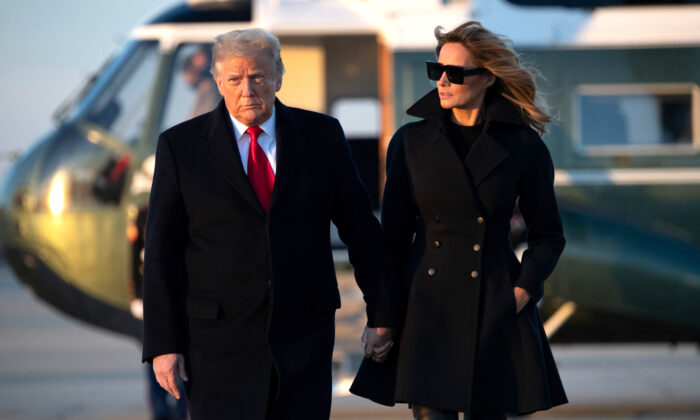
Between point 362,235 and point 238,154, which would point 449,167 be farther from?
point 238,154

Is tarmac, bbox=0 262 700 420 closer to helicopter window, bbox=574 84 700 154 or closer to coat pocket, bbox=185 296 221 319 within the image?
helicopter window, bbox=574 84 700 154

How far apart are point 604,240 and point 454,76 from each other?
125 inches

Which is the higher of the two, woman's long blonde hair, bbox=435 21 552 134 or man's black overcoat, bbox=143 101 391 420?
woman's long blonde hair, bbox=435 21 552 134

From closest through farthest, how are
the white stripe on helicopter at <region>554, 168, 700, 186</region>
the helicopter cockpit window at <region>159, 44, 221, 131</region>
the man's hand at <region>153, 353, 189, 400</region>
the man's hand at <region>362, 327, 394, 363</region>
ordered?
the man's hand at <region>153, 353, 189, 400</region>, the man's hand at <region>362, 327, 394, 363</region>, the white stripe on helicopter at <region>554, 168, 700, 186</region>, the helicopter cockpit window at <region>159, 44, 221, 131</region>

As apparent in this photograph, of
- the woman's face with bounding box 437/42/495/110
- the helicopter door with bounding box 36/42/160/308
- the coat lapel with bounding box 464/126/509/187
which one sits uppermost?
the woman's face with bounding box 437/42/495/110

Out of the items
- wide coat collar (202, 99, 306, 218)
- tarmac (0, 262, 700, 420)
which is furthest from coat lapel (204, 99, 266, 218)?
tarmac (0, 262, 700, 420)

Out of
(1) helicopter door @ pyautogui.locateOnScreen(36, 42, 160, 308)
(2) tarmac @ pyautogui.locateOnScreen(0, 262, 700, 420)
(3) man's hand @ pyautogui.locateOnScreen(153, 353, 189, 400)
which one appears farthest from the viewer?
(2) tarmac @ pyautogui.locateOnScreen(0, 262, 700, 420)

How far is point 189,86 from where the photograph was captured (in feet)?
21.9

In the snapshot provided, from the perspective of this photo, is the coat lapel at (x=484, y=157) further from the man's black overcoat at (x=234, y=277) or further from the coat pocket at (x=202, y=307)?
the coat pocket at (x=202, y=307)

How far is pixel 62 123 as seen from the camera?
679 centimetres

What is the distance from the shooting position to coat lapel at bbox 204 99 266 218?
3035mm

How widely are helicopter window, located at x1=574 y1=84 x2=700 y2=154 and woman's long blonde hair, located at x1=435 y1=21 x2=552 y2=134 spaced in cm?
298

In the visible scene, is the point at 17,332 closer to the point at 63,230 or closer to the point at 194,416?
the point at 63,230

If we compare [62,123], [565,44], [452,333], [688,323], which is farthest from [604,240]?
[62,123]
